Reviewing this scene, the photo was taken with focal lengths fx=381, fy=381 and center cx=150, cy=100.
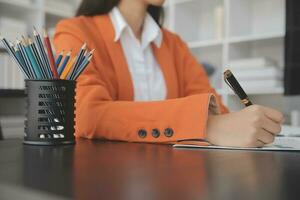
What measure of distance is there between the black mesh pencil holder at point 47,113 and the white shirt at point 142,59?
48 centimetres

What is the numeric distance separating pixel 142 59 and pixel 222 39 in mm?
1152

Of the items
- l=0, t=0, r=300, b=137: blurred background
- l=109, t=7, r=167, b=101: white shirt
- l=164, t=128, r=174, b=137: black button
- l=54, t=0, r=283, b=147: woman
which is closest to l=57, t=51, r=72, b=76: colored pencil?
l=54, t=0, r=283, b=147: woman

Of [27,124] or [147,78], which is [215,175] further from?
[147,78]

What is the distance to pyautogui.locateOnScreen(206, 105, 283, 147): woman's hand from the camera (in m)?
0.66

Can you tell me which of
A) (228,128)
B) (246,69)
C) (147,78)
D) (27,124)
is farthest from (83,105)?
(246,69)

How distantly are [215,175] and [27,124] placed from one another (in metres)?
0.42

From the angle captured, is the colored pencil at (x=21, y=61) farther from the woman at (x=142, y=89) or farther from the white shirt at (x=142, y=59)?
the white shirt at (x=142, y=59)

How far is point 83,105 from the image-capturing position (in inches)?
32.4

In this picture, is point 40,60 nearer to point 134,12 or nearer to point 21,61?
point 21,61

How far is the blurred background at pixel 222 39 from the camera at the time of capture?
2.03 m

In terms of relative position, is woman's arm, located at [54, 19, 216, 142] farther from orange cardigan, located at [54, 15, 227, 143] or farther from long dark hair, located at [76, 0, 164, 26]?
long dark hair, located at [76, 0, 164, 26]

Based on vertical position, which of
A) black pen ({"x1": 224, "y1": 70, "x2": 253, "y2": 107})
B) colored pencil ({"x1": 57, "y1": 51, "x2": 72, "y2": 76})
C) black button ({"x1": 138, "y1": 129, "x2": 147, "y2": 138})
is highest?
colored pencil ({"x1": 57, "y1": 51, "x2": 72, "y2": 76})

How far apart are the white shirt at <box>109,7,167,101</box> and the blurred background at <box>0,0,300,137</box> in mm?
827

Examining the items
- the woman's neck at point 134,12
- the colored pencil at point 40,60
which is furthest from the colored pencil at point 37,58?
the woman's neck at point 134,12
